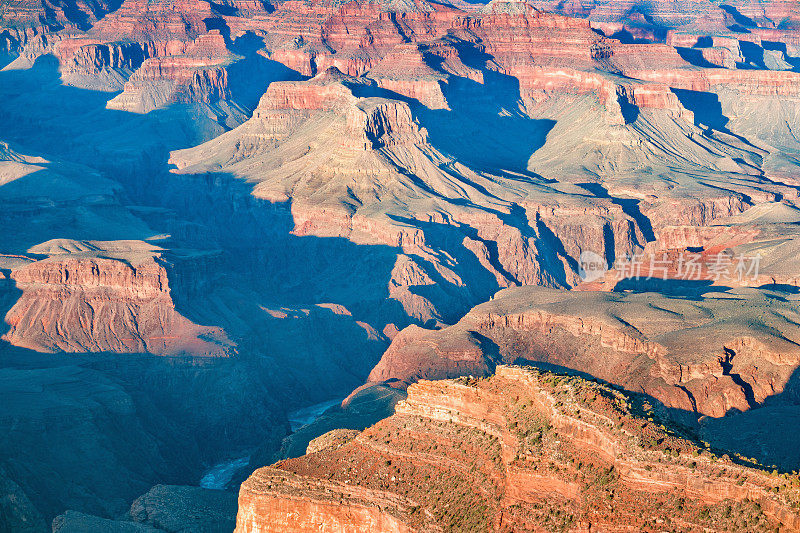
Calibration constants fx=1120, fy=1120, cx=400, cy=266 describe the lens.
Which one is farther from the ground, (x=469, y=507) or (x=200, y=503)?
(x=469, y=507)

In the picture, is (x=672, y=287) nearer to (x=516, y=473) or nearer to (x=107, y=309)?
(x=107, y=309)

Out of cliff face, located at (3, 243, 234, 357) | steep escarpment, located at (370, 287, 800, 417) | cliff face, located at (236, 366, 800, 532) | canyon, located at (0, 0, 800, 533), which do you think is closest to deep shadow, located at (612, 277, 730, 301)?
canyon, located at (0, 0, 800, 533)

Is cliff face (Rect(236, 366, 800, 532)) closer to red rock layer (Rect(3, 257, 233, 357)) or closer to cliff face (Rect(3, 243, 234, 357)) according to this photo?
red rock layer (Rect(3, 257, 233, 357))

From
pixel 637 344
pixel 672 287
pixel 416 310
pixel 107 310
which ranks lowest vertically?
pixel 416 310

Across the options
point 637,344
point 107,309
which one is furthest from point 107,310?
point 637,344

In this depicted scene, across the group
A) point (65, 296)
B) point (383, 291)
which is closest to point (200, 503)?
point (65, 296)

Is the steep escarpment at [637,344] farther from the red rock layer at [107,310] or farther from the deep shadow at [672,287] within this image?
the red rock layer at [107,310]

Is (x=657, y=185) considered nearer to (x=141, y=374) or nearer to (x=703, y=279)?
(x=703, y=279)
